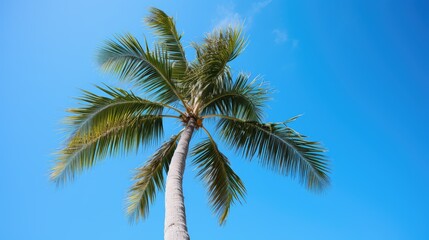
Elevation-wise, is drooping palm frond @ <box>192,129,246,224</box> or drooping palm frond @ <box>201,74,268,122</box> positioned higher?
drooping palm frond @ <box>201,74,268,122</box>

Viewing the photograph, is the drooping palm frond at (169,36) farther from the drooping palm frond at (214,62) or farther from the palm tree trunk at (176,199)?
the palm tree trunk at (176,199)

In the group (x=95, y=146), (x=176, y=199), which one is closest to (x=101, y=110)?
(x=95, y=146)

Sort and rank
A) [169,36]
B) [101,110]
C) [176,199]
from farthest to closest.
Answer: [169,36] → [101,110] → [176,199]

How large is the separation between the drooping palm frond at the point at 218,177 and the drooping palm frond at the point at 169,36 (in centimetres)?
200

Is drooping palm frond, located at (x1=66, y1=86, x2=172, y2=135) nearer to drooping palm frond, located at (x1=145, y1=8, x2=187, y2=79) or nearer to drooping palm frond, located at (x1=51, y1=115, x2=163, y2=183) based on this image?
drooping palm frond, located at (x1=51, y1=115, x2=163, y2=183)

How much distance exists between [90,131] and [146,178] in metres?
1.83

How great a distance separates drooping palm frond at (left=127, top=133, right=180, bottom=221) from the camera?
8.76 meters

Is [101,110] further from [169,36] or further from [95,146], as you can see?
[169,36]

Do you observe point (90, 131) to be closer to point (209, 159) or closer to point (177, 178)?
point (177, 178)

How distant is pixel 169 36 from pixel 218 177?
3830mm

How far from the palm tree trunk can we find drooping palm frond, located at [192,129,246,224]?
1244 mm

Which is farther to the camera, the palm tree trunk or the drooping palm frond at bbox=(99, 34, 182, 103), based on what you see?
the drooping palm frond at bbox=(99, 34, 182, 103)

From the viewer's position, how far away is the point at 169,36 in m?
9.77

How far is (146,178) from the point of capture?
878 centimetres
